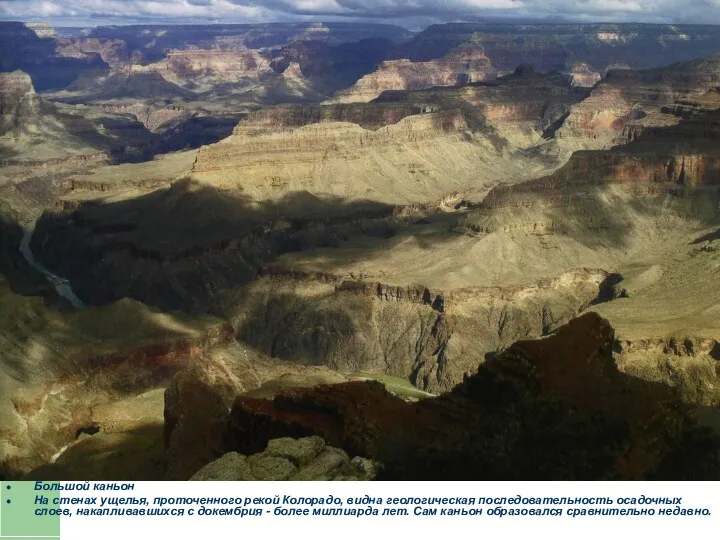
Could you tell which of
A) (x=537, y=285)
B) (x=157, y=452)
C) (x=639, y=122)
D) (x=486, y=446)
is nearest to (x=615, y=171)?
(x=537, y=285)

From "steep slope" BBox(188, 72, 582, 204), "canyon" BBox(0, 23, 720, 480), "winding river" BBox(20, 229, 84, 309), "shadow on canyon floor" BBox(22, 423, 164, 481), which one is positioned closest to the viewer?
"canyon" BBox(0, 23, 720, 480)

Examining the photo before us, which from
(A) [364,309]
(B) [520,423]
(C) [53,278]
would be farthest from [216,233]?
(B) [520,423]

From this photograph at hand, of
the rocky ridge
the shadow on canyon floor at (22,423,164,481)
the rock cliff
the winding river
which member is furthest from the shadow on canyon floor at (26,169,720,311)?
the rocky ridge

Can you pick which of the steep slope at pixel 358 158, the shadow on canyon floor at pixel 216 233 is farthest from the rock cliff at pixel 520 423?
the steep slope at pixel 358 158

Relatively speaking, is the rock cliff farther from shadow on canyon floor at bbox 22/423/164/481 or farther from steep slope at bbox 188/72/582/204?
steep slope at bbox 188/72/582/204

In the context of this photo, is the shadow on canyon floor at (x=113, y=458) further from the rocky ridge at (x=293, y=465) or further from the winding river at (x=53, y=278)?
the winding river at (x=53, y=278)

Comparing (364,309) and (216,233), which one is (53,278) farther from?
(364,309)

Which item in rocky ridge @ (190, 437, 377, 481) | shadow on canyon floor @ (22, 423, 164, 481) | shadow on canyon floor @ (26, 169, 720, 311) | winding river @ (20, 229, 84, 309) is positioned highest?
rocky ridge @ (190, 437, 377, 481)
